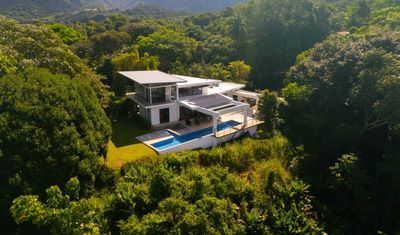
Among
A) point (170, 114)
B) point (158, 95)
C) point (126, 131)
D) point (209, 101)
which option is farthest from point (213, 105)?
point (126, 131)

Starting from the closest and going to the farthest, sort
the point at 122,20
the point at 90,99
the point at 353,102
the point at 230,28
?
the point at 90,99 → the point at 353,102 → the point at 230,28 → the point at 122,20

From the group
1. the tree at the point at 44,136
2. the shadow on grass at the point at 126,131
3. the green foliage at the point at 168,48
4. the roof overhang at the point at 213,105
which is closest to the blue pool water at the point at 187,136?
the roof overhang at the point at 213,105

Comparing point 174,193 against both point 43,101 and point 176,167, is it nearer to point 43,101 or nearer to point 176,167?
point 176,167

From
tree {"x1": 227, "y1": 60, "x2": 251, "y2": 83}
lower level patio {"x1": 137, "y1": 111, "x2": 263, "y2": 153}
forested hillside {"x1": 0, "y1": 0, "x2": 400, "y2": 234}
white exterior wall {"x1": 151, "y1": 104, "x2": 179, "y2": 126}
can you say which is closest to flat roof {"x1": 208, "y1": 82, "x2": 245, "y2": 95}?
lower level patio {"x1": 137, "y1": 111, "x2": 263, "y2": 153}

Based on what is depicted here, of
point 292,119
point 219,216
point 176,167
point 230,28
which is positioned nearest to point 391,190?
point 292,119

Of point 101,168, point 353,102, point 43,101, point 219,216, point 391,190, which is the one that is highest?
point 43,101

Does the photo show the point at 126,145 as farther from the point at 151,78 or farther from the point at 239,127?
the point at 239,127

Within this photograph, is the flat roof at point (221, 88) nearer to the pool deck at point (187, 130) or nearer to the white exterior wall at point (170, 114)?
the pool deck at point (187, 130)
